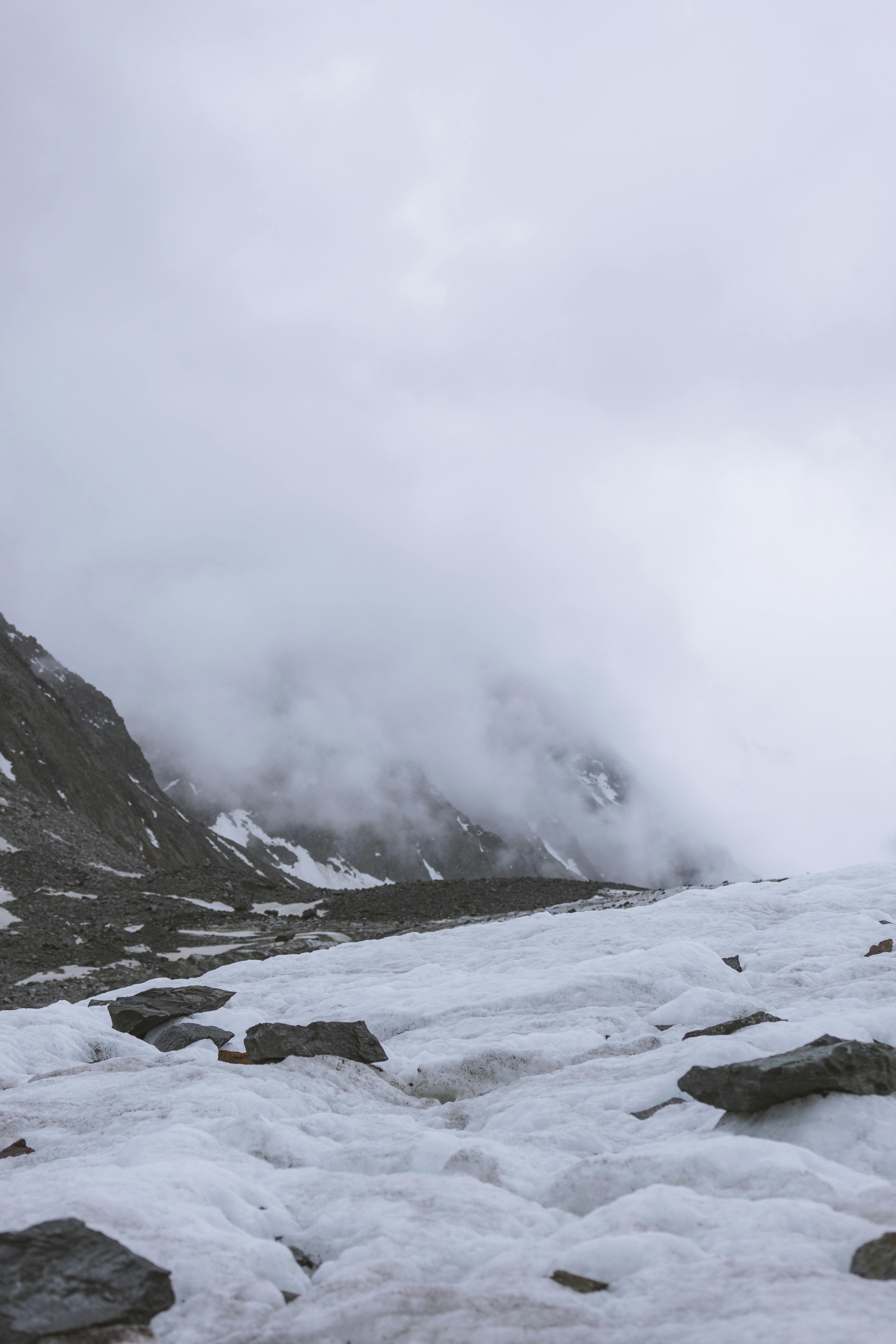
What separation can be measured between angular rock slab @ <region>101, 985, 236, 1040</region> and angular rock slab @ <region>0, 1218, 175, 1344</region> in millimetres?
9327

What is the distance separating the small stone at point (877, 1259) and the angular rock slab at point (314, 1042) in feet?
24.4

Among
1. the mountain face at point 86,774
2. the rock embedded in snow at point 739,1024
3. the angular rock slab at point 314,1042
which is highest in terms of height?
the mountain face at point 86,774

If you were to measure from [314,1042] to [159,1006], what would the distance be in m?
4.79

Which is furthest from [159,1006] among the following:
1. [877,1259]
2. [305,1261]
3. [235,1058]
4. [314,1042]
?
[877,1259]

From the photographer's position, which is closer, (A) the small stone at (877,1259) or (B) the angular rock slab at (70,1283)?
(B) the angular rock slab at (70,1283)

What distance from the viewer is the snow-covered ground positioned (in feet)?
14.8

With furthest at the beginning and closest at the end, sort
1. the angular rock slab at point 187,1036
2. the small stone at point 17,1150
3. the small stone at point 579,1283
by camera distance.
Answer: the angular rock slab at point 187,1036, the small stone at point 17,1150, the small stone at point 579,1283

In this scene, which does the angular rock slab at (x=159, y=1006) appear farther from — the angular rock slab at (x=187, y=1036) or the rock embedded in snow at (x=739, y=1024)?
the rock embedded in snow at (x=739, y=1024)

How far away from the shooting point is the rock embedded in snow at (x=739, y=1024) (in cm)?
993

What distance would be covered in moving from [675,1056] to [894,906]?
40.8 ft

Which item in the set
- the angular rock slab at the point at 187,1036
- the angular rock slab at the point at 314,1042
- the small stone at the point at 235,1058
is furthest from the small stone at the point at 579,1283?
the angular rock slab at the point at 187,1036

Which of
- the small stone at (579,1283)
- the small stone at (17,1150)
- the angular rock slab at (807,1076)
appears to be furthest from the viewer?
the small stone at (17,1150)

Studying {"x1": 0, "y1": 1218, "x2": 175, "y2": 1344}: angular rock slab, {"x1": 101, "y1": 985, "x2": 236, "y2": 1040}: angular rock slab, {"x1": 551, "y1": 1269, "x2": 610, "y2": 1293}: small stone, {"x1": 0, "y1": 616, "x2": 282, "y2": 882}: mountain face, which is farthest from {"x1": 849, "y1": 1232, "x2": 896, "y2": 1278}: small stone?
{"x1": 0, "y1": 616, "x2": 282, "y2": 882}: mountain face

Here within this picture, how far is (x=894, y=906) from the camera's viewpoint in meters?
19.4
